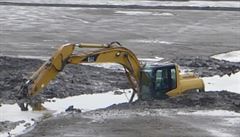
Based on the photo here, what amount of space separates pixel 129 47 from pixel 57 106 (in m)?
13.2

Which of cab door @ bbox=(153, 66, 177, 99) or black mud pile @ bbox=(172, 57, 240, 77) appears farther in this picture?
black mud pile @ bbox=(172, 57, 240, 77)

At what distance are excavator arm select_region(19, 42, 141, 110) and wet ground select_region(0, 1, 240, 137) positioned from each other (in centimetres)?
113

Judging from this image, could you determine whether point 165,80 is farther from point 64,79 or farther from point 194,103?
point 64,79

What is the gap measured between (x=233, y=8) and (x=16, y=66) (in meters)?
29.9

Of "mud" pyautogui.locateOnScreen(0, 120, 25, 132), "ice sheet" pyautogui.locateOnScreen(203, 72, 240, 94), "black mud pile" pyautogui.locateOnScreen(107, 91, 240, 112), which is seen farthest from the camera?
"ice sheet" pyautogui.locateOnScreen(203, 72, 240, 94)

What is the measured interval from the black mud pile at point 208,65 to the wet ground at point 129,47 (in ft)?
0.12

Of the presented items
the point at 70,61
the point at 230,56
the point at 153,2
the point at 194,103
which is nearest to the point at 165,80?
the point at 194,103

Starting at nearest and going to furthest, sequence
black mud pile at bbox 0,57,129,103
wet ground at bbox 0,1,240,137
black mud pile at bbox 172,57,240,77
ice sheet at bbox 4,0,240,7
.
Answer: wet ground at bbox 0,1,240,137 → black mud pile at bbox 0,57,129,103 → black mud pile at bbox 172,57,240,77 → ice sheet at bbox 4,0,240,7

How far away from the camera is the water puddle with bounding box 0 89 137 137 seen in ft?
64.3

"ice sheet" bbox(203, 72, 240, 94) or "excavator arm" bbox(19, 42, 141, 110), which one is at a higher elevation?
"excavator arm" bbox(19, 42, 141, 110)

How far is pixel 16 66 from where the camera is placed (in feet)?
92.2

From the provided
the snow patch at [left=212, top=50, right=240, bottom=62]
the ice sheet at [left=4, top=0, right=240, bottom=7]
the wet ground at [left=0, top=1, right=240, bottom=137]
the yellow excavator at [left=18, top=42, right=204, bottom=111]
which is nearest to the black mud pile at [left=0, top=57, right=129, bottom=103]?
the wet ground at [left=0, top=1, right=240, bottom=137]

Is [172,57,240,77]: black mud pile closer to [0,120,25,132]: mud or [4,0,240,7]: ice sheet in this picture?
[0,120,25,132]: mud

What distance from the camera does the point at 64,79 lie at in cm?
2556
